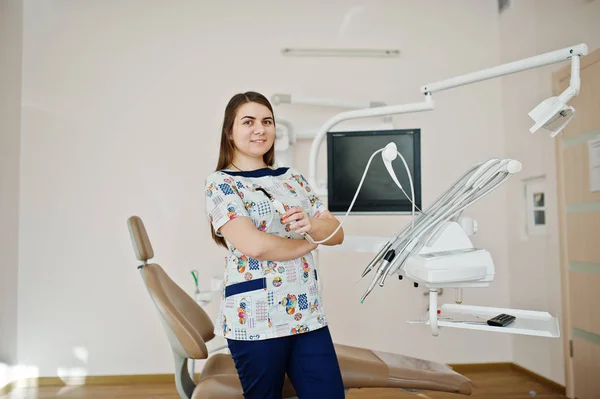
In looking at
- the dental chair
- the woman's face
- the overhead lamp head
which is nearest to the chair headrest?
the dental chair

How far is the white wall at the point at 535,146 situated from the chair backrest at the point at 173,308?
2.01 meters

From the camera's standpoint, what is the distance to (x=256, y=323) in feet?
4.28

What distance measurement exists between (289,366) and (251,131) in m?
0.66

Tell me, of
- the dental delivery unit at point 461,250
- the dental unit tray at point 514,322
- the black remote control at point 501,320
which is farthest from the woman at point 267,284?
the black remote control at point 501,320

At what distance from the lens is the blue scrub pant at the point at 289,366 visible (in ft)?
4.27

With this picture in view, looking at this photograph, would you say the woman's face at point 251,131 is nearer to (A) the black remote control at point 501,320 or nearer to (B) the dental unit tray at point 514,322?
(B) the dental unit tray at point 514,322

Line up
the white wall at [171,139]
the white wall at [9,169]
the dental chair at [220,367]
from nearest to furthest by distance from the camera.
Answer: the dental chair at [220,367]
the white wall at [9,169]
the white wall at [171,139]

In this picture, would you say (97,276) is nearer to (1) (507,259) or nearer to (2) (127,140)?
(2) (127,140)

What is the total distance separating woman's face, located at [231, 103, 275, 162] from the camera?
1.43 m

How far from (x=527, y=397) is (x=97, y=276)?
2609 mm

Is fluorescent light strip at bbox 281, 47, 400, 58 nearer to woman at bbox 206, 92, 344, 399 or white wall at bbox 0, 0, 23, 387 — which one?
white wall at bbox 0, 0, 23, 387

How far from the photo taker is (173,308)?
5.57ft

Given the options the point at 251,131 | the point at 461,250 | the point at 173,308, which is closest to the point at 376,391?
the point at 173,308

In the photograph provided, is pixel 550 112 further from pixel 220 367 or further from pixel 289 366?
pixel 220 367
